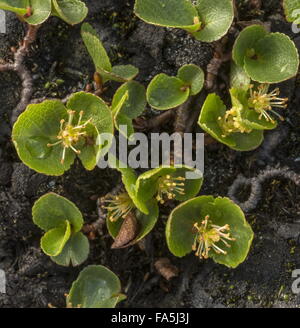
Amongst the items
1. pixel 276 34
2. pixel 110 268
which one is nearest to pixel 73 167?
pixel 110 268

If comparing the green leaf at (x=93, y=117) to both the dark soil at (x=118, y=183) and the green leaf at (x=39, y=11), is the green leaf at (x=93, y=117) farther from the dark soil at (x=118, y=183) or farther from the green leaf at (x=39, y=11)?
the green leaf at (x=39, y=11)

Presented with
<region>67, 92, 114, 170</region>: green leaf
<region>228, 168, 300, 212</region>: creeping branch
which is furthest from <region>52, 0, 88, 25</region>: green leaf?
<region>228, 168, 300, 212</region>: creeping branch

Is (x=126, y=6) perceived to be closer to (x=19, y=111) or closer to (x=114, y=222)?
(x=19, y=111)

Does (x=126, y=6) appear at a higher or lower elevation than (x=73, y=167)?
higher

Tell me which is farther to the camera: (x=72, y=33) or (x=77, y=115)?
(x=72, y=33)

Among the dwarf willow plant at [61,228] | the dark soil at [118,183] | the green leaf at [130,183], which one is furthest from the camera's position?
the dark soil at [118,183]

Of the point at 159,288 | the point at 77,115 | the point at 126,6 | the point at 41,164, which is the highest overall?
the point at 126,6

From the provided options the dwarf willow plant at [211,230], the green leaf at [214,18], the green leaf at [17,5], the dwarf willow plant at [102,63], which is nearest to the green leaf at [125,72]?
the dwarf willow plant at [102,63]

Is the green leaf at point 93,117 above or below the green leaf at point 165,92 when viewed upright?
below
